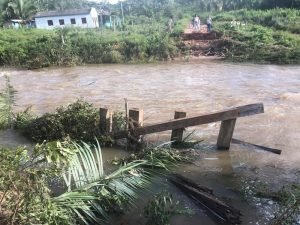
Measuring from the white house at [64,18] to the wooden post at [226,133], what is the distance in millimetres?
47512

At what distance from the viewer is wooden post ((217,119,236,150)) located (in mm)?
7910

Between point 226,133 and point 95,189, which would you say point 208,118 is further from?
point 95,189

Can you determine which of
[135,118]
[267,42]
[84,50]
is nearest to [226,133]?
[135,118]

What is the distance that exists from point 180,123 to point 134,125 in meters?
1.05

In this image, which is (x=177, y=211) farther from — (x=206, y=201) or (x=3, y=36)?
(x=3, y=36)

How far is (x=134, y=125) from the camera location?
8.38m

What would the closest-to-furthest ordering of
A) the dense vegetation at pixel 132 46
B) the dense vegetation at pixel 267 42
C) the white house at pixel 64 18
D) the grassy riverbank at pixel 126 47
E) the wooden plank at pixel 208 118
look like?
the wooden plank at pixel 208 118 → the dense vegetation at pixel 267 42 → the dense vegetation at pixel 132 46 → the grassy riverbank at pixel 126 47 → the white house at pixel 64 18

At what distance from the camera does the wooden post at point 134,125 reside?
828cm

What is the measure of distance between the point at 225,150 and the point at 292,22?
87.1 feet

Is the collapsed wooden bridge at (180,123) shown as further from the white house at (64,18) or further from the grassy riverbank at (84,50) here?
the white house at (64,18)

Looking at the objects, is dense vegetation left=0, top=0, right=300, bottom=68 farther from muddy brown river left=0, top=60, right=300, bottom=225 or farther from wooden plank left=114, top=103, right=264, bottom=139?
wooden plank left=114, top=103, right=264, bottom=139

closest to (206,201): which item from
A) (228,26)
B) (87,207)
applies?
(87,207)

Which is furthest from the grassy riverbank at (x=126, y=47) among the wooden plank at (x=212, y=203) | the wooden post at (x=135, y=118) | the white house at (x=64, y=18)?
the white house at (x=64, y=18)

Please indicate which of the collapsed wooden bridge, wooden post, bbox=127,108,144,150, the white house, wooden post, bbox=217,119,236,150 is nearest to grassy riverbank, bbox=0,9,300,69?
wooden post, bbox=217,119,236,150
